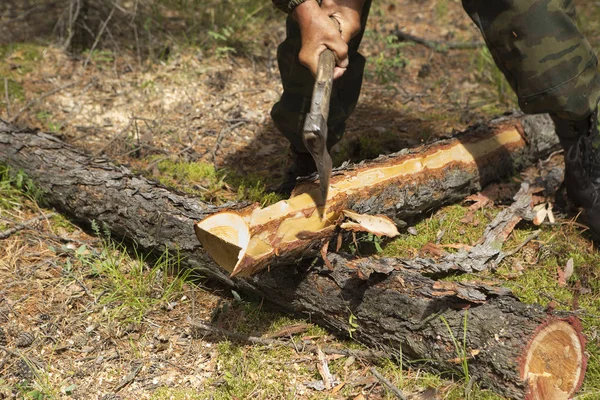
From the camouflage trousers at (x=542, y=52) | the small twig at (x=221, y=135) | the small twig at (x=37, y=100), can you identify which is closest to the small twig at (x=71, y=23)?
the small twig at (x=37, y=100)

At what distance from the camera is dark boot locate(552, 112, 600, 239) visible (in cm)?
348

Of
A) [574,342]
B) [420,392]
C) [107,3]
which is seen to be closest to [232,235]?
[420,392]

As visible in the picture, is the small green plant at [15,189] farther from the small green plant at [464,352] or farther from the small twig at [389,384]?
the small green plant at [464,352]

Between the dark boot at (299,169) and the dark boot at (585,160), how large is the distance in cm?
150

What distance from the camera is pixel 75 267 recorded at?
10.8ft

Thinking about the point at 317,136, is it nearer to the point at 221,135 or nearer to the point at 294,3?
the point at 294,3

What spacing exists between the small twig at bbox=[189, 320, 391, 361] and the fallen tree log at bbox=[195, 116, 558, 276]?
42 cm

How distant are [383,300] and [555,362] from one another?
76cm

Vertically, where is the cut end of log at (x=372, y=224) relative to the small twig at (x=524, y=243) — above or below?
above

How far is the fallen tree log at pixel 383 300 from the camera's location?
7.97 feet

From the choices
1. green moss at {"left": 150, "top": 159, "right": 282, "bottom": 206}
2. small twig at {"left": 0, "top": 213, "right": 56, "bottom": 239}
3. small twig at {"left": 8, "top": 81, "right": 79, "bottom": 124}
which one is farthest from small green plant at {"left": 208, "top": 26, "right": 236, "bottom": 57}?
small twig at {"left": 0, "top": 213, "right": 56, "bottom": 239}

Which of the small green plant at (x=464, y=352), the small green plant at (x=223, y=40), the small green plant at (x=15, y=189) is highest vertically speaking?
the small green plant at (x=464, y=352)

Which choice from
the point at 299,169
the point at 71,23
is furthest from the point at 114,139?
the point at 299,169

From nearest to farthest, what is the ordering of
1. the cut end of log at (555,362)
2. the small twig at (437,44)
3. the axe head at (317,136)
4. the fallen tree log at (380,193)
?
1. the cut end of log at (555,362)
2. the axe head at (317,136)
3. the fallen tree log at (380,193)
4. the small twig at (437,44)
